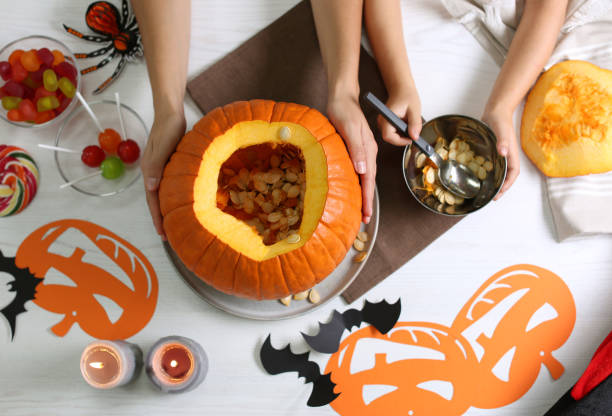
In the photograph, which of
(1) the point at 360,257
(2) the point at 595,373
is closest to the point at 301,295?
(1) the point at 360,257

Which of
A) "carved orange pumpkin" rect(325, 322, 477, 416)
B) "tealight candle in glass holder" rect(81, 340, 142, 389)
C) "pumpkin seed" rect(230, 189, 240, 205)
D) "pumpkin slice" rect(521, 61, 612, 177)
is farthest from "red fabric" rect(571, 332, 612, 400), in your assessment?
"tealight candle in glass holder" rect(81, 340, 142, 389)

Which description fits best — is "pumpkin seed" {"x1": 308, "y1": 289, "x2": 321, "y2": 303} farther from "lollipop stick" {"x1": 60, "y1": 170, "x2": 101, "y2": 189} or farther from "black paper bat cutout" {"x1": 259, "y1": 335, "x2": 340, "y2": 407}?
"lollipop stick" {"x1": 60, "y1": 170, "x2": 101, "y2": 189}

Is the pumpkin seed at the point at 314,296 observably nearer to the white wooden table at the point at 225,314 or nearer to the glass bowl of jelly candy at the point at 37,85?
the white wooden table at the point at 225,314

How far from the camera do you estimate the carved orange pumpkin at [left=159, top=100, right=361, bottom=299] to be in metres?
0.57

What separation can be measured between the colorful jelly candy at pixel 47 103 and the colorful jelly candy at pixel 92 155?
103 millimetres

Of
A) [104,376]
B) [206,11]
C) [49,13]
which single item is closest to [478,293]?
[104,376]

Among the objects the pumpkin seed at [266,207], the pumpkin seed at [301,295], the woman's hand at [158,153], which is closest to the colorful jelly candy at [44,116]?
the woman's hand at [158,153]

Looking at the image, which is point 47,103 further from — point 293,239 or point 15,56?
point 293,239

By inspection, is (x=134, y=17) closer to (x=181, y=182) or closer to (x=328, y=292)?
(x=181, y=182)

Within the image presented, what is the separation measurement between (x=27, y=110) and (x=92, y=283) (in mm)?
348

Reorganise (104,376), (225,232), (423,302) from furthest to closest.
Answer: (423,302)
(104,376)
(225,232)

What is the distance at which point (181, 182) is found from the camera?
590mm

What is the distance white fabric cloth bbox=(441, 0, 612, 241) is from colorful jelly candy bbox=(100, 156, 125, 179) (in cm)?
73

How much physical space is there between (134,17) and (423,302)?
0.82 metres
